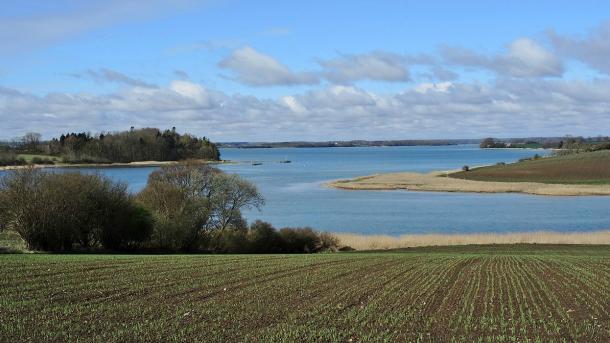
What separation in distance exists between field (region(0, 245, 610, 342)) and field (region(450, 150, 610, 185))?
91.5 meters

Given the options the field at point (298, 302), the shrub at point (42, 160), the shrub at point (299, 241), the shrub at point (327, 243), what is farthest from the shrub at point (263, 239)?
the shrub at point (42, 160)

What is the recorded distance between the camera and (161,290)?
56.3 feet

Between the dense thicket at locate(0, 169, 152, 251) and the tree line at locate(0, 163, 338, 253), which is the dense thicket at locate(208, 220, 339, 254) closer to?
the tree line at locate(0, 163, 338, 253)

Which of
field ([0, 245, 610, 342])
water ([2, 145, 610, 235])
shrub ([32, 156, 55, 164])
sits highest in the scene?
shrub ([32, 156, 55, 164])

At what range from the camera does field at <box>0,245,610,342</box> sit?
40.9 ft

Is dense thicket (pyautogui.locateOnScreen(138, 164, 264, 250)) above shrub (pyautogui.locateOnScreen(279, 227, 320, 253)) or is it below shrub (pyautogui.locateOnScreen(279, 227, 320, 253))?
above

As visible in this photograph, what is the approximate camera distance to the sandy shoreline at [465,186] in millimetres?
93562

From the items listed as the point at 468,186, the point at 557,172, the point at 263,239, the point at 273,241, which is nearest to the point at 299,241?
the point at 273,241

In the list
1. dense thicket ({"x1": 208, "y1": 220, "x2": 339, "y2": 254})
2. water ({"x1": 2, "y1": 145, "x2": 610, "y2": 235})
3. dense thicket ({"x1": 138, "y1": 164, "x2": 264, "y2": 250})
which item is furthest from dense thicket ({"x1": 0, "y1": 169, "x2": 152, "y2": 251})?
water ({"x1": 2, "y1": 145, "x2": 610, "y2": 235})

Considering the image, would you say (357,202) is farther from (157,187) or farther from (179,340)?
(179,340)

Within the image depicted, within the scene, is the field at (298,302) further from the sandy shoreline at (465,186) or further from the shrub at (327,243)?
the sandy shoreline at (465,186)

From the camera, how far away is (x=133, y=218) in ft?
137

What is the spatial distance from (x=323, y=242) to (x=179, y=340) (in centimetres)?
3268

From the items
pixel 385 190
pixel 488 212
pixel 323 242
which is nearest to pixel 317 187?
pixel 385 190
